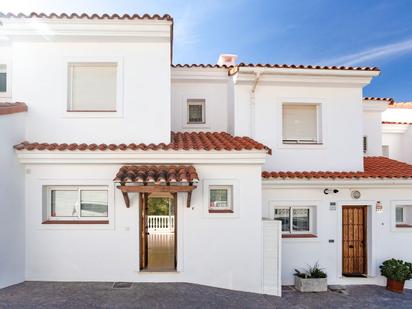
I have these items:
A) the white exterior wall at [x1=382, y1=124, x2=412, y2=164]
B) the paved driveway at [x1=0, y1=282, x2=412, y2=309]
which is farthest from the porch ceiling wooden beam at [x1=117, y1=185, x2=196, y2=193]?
the white exterior wall at [x1=382, y1=124, x2=412, y2=164]

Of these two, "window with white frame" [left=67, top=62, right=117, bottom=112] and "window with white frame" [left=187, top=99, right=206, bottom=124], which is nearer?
"window with white frame" [left=67, top=62, right=117, bottom=112]

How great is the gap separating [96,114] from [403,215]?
11.7 metres

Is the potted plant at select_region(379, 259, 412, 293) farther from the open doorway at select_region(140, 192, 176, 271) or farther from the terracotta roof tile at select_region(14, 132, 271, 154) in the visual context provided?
the open doorway at select_region(140, 192, 176, 271)

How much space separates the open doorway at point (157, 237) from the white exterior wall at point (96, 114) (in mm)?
2315

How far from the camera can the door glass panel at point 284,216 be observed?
35.2 ft

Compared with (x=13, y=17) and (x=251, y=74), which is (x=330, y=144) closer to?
(x=251, y=74)

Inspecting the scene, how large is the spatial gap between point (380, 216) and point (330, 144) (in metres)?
3.13

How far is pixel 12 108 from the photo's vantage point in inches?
327

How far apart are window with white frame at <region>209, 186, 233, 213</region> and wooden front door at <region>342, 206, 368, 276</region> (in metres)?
4.84

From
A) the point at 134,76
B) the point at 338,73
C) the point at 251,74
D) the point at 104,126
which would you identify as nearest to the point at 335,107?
the point at 338,73

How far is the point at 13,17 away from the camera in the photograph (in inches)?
344

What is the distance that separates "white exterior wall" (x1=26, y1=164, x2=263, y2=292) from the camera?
853 cm

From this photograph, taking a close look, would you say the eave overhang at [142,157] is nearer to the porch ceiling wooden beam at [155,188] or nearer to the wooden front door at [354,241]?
the porch ceiling wooden beam at [155,188]

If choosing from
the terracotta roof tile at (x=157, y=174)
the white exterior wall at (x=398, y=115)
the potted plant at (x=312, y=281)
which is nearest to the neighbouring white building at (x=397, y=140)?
the white exterior wall at (x=398, y=115)
